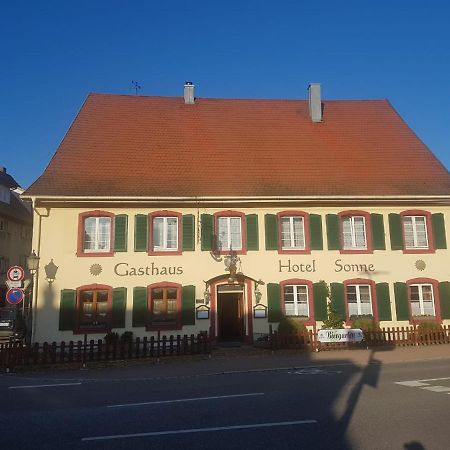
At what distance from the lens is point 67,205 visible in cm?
1812

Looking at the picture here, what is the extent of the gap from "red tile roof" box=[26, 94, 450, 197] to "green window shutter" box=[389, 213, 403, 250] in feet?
3.75

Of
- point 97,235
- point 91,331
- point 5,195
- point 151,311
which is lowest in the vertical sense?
point 91,331

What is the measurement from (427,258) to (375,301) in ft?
9.92

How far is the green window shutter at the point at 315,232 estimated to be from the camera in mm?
18845

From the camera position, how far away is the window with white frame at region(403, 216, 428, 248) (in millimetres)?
19438

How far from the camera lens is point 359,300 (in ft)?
62.0

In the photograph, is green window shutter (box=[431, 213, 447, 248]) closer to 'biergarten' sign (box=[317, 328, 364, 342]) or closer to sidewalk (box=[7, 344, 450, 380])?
sidewalk (box=[7, 344, 450, 380])

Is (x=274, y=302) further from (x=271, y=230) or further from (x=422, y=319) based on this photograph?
(x=422, y=319)

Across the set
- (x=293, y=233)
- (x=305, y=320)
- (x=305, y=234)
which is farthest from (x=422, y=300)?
(x=293, y=233)

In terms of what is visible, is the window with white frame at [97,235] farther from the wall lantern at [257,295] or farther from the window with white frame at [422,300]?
the window with white frame at [422,300]

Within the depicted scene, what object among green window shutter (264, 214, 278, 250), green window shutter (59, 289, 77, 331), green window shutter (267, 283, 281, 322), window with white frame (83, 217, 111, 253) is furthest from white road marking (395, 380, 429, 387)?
green window shutter (59, 289, 77, 331)

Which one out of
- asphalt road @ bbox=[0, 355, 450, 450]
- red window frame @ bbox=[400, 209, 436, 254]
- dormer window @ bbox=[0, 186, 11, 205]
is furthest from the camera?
dormer window @ bbox=[0, 186, 11, 205]

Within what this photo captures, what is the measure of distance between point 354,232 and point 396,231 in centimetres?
181

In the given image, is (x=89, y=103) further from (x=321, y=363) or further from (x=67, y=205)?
(x=321, y=363)
